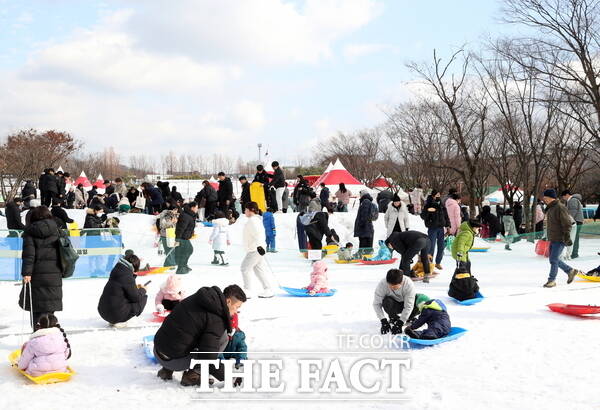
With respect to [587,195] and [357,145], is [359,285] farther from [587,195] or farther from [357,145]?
[587,195]

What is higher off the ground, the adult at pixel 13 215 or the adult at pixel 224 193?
the adult at pixel 224 193

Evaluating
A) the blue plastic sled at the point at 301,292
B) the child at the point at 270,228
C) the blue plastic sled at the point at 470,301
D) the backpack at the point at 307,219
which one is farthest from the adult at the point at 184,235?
the blue plastic sled at the point at 470,301

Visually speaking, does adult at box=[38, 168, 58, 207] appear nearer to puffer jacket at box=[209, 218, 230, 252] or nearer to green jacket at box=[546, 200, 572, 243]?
puffer jacket at box=[209, 218, 230, 252]

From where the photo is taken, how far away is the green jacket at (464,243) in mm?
9500

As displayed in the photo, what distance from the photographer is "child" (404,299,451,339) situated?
655 centimetres

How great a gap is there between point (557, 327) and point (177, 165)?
244 ft

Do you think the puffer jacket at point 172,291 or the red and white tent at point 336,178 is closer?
the puffer jacket at point 172,291

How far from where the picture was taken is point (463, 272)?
8.84 meters

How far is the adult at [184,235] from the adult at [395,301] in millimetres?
6747

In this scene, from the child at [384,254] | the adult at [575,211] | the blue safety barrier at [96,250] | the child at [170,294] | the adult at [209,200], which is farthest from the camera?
the adult at [209,200]

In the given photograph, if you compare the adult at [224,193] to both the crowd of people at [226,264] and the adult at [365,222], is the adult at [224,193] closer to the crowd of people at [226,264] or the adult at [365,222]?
the crowd of people at [226,264]

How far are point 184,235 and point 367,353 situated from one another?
761 centimetres

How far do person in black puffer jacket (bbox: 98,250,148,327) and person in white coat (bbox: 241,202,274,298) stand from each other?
2142 millimetres

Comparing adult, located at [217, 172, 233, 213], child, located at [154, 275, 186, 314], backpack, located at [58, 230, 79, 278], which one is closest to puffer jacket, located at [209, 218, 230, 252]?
adult, located at [217, 172, 233, 213]
